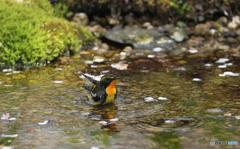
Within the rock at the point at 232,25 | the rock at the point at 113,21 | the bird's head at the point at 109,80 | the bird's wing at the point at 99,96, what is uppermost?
the rock at the point at 113,21

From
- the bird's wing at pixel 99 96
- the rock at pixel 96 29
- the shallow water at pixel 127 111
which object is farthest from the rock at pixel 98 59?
the bird's wing at pixel 99 96

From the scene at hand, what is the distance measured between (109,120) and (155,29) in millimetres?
5941

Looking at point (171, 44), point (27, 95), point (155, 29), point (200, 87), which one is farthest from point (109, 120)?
point (155, 29)

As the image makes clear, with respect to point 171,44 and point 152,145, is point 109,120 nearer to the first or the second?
point 152,145

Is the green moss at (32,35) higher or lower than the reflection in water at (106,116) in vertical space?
higher

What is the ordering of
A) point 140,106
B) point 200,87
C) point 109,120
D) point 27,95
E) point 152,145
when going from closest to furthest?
point 152,145 < point 109,120 < point 140,106 < point 27,95 < point 200,87

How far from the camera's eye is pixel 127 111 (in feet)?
14.9

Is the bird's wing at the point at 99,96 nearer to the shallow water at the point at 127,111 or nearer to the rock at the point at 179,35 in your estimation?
the shallow water at the point at 127,111

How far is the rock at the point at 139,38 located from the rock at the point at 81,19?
1.11 metres

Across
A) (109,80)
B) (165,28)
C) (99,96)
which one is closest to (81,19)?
(165,28)

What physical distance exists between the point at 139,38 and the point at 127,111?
193 inches

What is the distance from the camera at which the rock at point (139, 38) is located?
8984mm

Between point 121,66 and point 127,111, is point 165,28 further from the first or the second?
point 127,111

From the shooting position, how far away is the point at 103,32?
9.47 m
